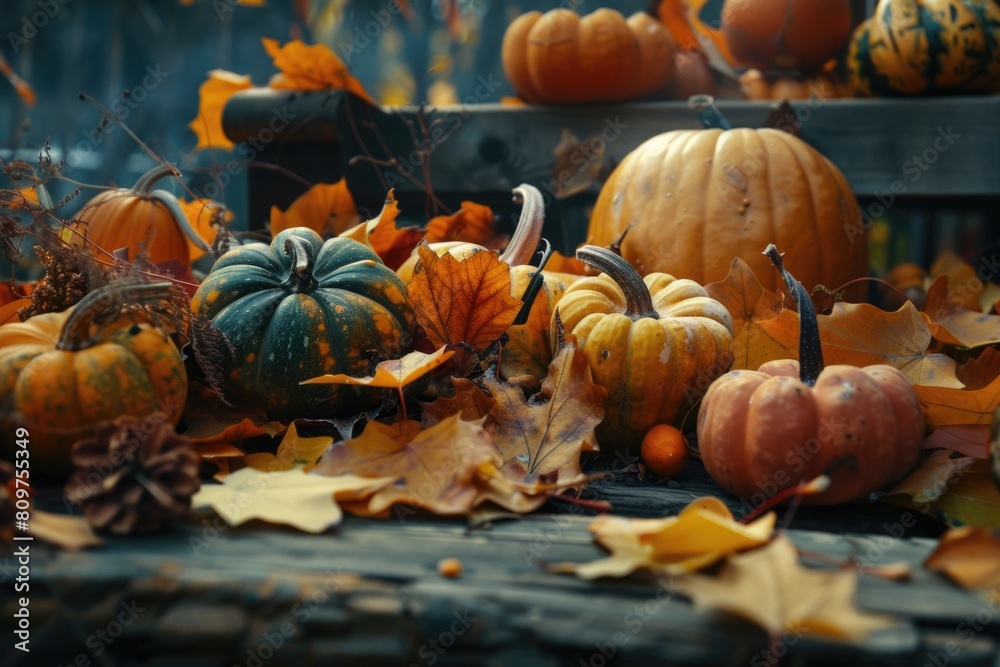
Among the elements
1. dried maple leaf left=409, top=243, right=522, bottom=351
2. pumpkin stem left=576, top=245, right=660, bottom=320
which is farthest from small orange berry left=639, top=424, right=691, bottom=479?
dried maple leaf left=409, top=243, right=522, bottom=351

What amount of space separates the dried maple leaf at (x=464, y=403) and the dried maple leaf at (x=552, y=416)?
2 centimetres

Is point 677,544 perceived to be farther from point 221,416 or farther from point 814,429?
point 221,416

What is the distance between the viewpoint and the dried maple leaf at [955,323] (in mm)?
1539

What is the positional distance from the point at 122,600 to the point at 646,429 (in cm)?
87

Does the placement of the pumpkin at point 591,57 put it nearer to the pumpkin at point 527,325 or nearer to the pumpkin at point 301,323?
the pumpkin at point 527,325

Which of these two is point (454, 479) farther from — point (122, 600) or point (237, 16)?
point (237, 16)

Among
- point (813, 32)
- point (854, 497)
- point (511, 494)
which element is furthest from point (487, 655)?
point (813, 32)

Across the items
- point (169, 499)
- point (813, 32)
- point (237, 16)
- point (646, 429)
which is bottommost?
point (646, 429)

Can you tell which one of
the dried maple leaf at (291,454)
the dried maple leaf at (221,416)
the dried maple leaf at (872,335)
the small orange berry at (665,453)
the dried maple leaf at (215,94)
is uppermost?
the dried maple leaf at (215,94)

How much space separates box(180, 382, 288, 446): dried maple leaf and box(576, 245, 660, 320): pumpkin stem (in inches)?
23.7

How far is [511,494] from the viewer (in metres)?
1.12

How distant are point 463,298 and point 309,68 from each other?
4.86ft

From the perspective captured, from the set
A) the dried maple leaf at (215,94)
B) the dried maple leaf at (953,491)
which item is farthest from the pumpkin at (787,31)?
the dried maple leaf at (953,491)

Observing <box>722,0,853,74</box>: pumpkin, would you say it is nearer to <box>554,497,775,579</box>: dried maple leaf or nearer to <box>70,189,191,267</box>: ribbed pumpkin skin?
<box>70,189,191,267</box>: ribbed pumpkin skin
